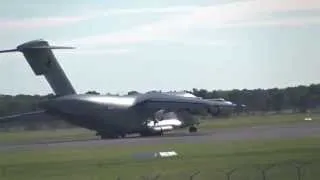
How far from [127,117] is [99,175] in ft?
181

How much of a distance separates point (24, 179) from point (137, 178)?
694 centimetres

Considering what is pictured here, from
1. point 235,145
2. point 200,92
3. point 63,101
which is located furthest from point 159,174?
point 200,92

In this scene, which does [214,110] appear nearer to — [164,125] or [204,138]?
[164,125]

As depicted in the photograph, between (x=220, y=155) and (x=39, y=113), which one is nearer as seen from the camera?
(x=220, y=155)

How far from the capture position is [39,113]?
93.5 meters

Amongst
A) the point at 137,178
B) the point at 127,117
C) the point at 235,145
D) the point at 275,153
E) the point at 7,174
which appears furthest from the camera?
the point at 127,117

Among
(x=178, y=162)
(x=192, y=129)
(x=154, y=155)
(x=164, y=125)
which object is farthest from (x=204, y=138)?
(x=164, y=125)

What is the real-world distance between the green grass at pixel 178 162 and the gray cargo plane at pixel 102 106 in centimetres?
2935

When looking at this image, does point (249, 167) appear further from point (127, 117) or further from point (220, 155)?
point (127, 117)

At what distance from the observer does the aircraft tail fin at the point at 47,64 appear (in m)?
89.5

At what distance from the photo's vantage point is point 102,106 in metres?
90.1

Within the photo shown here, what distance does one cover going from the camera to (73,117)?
292 feet

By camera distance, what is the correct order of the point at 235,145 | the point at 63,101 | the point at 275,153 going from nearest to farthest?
the point at 275,153 → the point at 235,145 → the point at 63,101

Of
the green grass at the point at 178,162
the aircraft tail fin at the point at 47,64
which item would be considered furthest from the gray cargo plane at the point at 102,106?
the green grass at the point at 178,162
